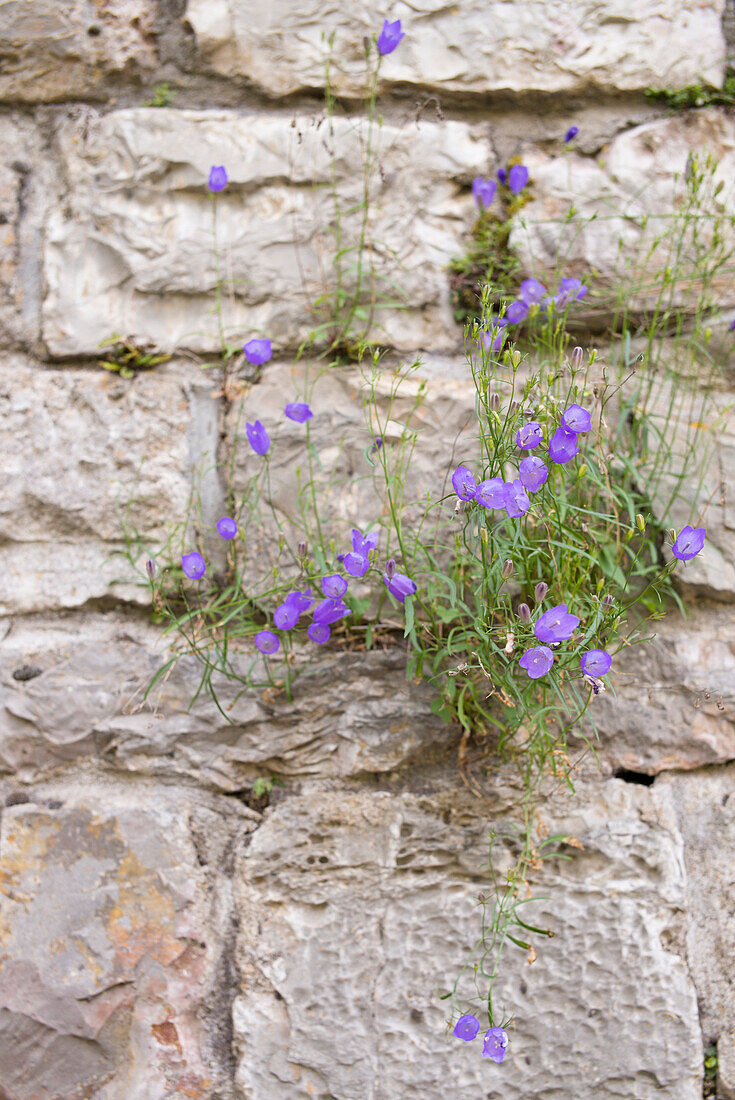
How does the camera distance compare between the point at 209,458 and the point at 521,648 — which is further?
the point at 209,458

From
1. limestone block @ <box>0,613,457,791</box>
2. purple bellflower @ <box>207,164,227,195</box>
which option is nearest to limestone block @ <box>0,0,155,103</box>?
purple bellflower @ <box>207,164,227,195</box>

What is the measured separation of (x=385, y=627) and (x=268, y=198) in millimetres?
1010

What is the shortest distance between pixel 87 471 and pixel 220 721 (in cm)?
61

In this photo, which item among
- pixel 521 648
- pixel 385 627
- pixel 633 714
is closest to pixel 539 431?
pixel 521 648

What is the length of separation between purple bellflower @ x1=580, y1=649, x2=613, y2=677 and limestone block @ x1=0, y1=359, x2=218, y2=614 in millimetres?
887

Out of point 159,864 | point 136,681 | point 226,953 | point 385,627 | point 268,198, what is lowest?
point 226,953

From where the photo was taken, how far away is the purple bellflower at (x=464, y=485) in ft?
4.07

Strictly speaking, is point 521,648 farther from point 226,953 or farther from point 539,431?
point 226,953

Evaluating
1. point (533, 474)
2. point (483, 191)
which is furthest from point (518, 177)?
point (533, 474)

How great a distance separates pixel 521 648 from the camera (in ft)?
4.23

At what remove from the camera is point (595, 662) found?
1.22 metres

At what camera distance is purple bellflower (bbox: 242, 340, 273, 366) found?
1.60m

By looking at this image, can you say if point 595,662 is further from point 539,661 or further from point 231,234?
point 231,234

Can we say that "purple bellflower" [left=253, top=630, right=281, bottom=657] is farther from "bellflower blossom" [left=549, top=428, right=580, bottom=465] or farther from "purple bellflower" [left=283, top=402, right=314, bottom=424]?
"bellflower blossom" [left=549, top=428, right=580, bottom=465]
